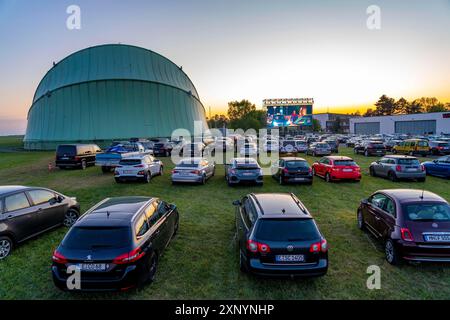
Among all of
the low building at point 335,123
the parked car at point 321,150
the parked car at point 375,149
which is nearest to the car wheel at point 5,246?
the parked car at point 321,150

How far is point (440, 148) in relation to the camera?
27.4m

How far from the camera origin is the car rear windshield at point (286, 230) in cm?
513

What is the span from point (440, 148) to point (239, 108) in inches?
4753

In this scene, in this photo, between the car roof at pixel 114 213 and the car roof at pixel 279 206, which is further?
the car roof at pixel 279 206

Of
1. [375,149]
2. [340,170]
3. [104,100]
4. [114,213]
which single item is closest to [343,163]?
[340,170]

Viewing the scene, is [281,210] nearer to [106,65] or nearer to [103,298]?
[103,298]

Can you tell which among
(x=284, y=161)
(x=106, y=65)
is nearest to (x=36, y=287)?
(x=284, y=161)

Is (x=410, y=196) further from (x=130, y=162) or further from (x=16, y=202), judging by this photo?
(x=130, y=162)

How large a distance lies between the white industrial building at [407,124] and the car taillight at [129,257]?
80.8 m

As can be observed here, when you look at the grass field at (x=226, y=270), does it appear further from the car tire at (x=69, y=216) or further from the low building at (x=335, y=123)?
the low building at (x=335, y=123)

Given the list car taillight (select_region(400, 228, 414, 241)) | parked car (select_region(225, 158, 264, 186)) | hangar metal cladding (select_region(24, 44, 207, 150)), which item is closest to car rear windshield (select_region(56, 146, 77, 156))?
parked car (select_region(225, 158, 264, 186))

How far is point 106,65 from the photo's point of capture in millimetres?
44281

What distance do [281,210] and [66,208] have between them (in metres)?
6.85

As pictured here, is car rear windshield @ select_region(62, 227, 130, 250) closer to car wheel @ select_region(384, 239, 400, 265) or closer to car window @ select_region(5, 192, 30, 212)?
car window @ select_region(5, 192, 30, 212)
